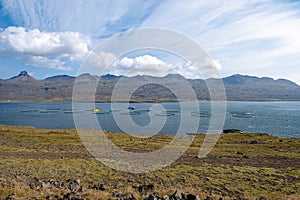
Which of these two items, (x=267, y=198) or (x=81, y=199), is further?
(x=267, y=198)

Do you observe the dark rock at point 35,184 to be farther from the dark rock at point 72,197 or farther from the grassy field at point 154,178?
the dark rock at point 72,197

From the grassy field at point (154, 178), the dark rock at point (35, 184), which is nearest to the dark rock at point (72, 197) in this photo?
the grassy field at point (154, 178)

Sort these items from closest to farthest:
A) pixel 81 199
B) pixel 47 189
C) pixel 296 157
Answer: pixel 81 199, pixel 47 189, pixel 296 157

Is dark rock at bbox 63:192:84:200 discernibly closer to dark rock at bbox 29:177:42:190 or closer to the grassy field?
the grassy field

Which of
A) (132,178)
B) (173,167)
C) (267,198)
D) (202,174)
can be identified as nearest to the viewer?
(267,198)

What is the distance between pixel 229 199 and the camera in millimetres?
15078

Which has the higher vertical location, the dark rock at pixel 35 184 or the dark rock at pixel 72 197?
the dark rock at pixel 72 197

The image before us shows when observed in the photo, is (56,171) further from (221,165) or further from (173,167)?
(221,165)


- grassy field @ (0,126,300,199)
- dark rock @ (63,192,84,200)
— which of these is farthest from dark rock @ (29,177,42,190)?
dark rock @ (63,192,84,200)

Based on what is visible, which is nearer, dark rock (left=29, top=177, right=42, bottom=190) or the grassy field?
dark rock (left=29, top=177, right=42, bottom=190)

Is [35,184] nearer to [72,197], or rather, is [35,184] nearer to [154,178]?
[72,197]

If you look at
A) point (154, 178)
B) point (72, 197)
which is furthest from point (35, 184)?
point (154, 178)

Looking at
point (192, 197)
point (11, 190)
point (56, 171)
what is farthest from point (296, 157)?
point (11, 190)

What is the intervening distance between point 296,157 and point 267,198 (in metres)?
18.1
